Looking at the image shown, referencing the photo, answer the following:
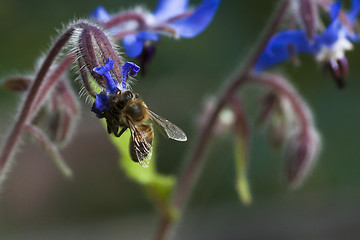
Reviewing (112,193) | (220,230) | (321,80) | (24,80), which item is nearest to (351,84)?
(321,80)

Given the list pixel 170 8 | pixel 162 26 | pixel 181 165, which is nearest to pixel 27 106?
pixel 162 26

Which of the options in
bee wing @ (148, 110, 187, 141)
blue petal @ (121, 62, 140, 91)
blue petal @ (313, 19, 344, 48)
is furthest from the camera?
blue petal @ (313, 19, 344, 48)

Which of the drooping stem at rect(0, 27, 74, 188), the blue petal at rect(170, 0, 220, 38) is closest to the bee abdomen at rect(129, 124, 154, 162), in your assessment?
the drooping stem at rect(0, 27, 74, 188)

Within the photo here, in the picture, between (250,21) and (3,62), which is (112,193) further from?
(250,21)

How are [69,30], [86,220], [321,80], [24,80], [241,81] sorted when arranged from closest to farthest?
1. [69,30]
2. [24,80]
3. [241,81]
4. [86,220]
5. [321,80]

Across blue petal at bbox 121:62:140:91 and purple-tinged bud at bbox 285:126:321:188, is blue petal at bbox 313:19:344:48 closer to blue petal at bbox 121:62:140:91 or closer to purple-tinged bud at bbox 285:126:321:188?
purple-tinged bud at bbox 285:126:321:188

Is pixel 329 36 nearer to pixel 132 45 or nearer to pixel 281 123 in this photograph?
pixel 281 123

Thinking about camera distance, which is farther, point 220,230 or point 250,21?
point 250,21
